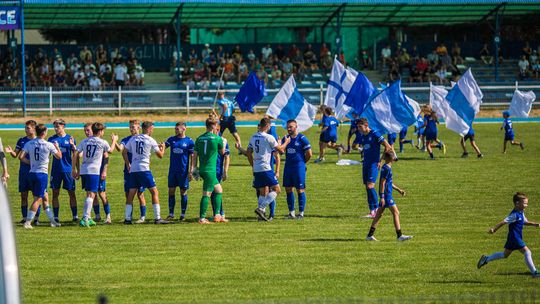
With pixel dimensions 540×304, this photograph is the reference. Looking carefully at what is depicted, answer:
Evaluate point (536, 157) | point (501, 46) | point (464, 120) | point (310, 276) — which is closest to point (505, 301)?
point (310, 276)

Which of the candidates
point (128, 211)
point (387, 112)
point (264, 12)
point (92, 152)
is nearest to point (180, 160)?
point (128, 211)

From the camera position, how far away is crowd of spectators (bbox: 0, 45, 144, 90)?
145 feet

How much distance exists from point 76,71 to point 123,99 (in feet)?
11.2

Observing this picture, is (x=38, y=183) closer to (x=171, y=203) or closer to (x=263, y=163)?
(x=171, y=203)

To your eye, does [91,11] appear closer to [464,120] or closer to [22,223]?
[464,120]

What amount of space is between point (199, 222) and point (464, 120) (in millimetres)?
12237

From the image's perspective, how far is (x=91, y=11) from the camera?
46125 mm

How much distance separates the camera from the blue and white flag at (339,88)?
29.2 m

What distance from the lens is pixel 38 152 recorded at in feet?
55.0

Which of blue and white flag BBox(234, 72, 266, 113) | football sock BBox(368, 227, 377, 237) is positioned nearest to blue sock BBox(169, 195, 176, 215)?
football sock BBox(368, 227, 377, 237)

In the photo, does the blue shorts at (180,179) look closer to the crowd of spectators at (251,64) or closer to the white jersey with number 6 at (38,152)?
the white jersey with number 6 at (38,152)

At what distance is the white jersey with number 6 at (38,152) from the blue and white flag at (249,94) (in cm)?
985

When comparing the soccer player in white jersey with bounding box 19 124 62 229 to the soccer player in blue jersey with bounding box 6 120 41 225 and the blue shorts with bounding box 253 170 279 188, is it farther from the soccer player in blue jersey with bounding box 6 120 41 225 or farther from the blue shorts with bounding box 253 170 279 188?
the blue shorts with bounding box 253 170 279 188

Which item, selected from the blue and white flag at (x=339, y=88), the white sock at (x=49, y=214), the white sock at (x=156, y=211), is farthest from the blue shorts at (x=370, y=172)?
the blue and white flag at (x=339, y=88)
